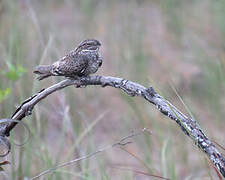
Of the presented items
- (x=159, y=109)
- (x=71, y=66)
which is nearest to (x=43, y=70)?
(x=71, y=66)

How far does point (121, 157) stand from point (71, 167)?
4.77ft

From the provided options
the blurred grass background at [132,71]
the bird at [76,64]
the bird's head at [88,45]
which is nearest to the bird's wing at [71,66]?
the bird at [76,64]

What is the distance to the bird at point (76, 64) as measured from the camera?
6.14 feet

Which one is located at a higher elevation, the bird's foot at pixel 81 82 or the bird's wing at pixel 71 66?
the bird's wing at pixel 71 66

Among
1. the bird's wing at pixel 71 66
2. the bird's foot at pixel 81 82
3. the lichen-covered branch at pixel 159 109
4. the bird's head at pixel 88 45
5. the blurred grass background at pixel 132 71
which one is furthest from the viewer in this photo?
the blurred grass background at pixel 132 71

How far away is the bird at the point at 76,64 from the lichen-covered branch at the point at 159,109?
0.57ft

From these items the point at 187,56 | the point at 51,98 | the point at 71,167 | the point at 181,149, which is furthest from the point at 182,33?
the point at 71,167

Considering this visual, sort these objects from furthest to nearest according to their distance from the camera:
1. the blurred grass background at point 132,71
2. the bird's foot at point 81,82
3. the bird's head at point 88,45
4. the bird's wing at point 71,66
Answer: the blurred grass background at point 132,71
the bird's head at point 88,45
the bird's wing at point 71,66
the bird's foot at point 81,82

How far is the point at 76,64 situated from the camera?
1926mm

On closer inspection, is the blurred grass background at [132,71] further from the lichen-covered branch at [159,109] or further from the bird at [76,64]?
the lichen-covered branch at [159,109]

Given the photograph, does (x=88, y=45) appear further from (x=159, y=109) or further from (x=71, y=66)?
(x=159, y=109)

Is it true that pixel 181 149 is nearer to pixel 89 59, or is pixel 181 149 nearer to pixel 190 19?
pixel 89 59

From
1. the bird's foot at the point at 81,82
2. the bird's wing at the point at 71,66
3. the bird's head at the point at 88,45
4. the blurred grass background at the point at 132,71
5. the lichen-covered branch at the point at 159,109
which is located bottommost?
the lichen-covered branch at the point at 159,109

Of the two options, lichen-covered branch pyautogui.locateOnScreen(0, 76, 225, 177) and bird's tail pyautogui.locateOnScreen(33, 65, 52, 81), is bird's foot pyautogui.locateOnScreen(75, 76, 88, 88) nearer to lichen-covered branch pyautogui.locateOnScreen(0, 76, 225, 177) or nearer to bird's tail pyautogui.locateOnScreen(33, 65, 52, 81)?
lichen-covered branch pyautogui.locateOnScreen(0, 76, 225, 177)
